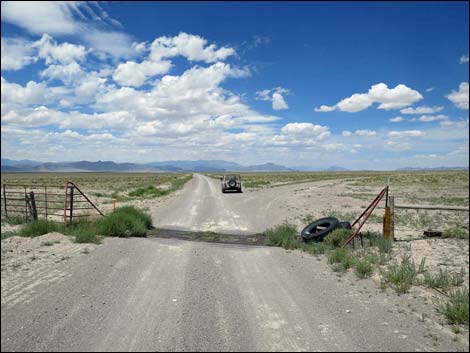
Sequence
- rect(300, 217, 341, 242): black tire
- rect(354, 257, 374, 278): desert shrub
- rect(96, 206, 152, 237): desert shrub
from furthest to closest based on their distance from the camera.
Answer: rect(96, 206, 152, 237): desert shrub, rect(300, 217, 341, 242): black tire, rect(354, 257, 374, 278): desert shrub

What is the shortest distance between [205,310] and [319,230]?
254 inches

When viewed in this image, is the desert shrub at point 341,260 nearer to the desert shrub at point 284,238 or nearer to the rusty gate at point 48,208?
the desert shrub at point 284,238

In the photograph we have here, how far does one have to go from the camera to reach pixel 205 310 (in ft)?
17.9

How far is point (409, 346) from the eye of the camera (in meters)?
4.39

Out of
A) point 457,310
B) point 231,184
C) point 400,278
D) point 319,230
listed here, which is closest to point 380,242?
point 319,230

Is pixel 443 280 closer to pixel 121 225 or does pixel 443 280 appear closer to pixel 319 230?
pixel 319 230

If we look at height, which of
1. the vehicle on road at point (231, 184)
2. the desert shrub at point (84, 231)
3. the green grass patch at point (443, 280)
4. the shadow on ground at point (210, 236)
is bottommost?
the shadow on ground at point (210, 236)

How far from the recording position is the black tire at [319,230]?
10.6 metres

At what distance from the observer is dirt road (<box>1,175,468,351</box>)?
4.39 metres

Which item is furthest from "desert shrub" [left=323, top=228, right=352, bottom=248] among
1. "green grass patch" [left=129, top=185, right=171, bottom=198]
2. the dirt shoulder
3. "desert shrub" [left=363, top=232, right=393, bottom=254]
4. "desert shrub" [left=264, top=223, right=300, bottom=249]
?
"green grass patch" [left=129, top=185, right=171, bottom=198]

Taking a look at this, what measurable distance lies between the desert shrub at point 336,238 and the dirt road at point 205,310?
180 cm

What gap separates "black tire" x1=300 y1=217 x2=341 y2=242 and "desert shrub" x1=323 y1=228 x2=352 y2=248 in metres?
0.23

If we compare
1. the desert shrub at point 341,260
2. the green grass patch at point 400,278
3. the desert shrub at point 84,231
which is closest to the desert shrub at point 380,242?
the desert shrub at point 341,260

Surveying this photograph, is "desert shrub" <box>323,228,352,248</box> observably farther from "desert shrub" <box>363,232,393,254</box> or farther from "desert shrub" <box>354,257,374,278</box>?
"desert shrub" <box>354,257,374,278</box>
